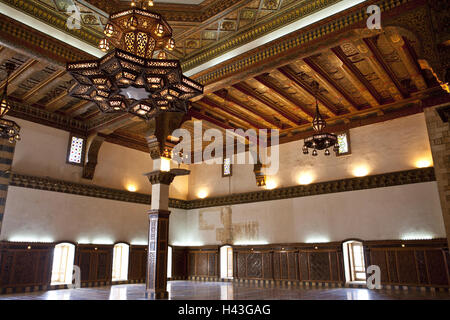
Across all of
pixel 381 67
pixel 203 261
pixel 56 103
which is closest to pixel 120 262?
pixel 203 261

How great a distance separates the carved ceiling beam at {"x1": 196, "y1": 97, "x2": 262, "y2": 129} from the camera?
1260cm

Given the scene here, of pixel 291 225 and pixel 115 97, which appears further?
pixel 291 225

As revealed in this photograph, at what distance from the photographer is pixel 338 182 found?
1368cm

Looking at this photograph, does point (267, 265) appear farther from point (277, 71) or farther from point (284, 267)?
point (277, 71)

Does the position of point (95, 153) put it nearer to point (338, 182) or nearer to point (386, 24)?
point (338, 182)

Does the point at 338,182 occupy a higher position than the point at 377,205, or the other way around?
the point at 338,182

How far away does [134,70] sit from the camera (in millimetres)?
5945

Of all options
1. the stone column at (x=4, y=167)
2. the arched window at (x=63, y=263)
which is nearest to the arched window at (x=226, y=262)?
the arched window at (x=63, y=263)

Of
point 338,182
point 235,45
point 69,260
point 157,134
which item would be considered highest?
point 235,45

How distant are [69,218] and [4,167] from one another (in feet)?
10.00
